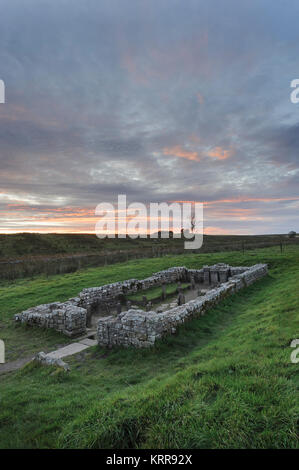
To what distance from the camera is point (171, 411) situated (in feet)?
13.9

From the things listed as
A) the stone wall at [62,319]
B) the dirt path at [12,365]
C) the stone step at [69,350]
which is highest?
the stone wall at [62,319]

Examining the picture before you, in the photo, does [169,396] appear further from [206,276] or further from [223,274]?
[206,276]

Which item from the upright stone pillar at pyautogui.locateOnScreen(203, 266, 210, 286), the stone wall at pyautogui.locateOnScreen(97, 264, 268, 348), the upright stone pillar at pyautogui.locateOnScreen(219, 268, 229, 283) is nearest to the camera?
the stone wall at pyautogui.locateOnScreen(97, 264, 268, 348)

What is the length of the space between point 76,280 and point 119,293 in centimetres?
601

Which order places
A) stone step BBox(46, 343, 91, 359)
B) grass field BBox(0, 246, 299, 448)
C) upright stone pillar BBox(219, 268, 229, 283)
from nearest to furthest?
grass field BBox(0, 246, 299, 448), stone step BBox(46, 343, 91, 359), upright stone pillar BBox(219, 268, 229, 283)

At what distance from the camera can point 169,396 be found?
184 inches

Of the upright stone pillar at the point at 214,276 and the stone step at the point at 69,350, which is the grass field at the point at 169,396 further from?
the upright stone pillar at the point at 214,276

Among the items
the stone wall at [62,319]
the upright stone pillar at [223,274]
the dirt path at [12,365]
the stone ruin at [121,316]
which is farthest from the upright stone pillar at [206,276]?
the dirt path at [12,365]

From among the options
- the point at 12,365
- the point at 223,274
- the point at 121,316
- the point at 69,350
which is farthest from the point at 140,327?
the point at 223,274

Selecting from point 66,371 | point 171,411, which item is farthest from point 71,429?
point 66,371

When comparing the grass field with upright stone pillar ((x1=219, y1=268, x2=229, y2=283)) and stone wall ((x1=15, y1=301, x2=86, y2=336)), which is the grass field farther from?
upright stone pillar ((x1=219, y1=268, x2=229, y2=283))

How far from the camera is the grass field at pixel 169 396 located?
3729 mm

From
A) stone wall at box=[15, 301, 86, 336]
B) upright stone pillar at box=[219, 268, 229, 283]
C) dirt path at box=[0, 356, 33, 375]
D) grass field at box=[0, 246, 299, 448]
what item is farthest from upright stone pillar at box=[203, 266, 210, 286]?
dirt path at box=[0, 356, 33, 375]

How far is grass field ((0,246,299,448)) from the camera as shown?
3.73 m
